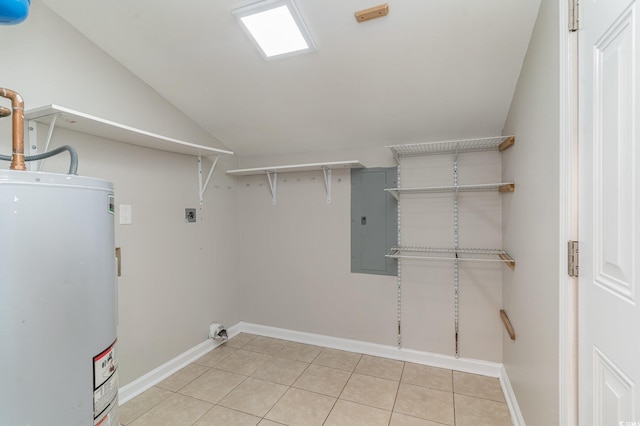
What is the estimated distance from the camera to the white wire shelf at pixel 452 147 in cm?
204

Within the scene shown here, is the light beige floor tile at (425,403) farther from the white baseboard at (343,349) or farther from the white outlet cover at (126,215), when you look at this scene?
the white outlet cover at (126,215)

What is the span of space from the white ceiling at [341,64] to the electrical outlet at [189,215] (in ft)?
2.73

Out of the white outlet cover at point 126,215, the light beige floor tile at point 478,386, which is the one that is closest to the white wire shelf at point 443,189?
the light beige floor tile at point 478,386

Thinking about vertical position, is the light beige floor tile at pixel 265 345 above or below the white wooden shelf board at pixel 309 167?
below

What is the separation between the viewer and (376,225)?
2.64 metres

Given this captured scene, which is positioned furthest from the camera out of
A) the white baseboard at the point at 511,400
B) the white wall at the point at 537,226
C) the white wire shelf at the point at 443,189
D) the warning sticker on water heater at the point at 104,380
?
the white wire shelf at the point at 443,189

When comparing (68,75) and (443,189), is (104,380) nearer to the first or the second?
(68,75)

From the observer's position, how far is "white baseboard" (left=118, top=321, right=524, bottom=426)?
1989mm

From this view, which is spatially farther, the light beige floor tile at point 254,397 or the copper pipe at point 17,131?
the light beige floor tile at point 254,397

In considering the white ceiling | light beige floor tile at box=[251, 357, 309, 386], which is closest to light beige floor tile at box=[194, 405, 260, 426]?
light beige floor tile at box=[251, 357, 309, 386]

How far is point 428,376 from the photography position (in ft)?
7.47

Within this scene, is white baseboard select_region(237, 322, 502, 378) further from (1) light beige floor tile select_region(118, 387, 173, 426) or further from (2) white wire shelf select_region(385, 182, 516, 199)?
(2) white wire shelf select_region(385, 182, 516, 199)

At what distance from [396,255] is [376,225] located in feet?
1.16
